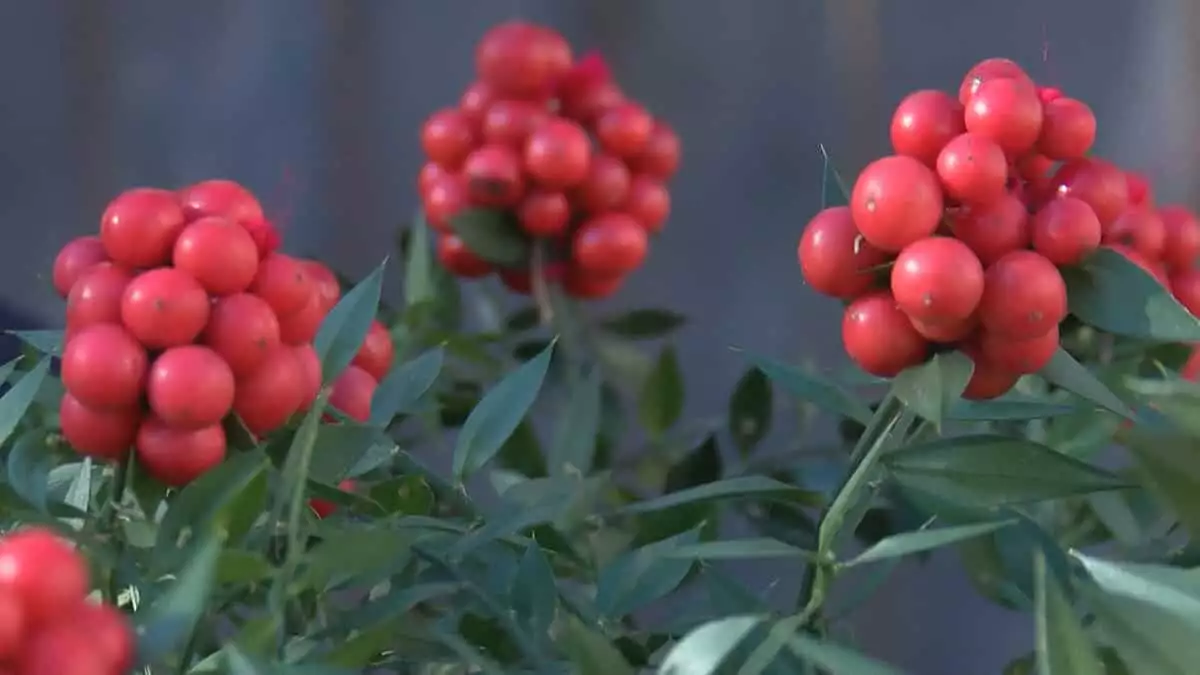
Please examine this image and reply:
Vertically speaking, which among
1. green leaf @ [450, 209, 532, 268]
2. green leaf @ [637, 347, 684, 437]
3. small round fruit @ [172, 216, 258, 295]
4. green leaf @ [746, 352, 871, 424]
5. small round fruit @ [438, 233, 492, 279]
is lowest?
green leaf @ [637, 347, 684, 437]

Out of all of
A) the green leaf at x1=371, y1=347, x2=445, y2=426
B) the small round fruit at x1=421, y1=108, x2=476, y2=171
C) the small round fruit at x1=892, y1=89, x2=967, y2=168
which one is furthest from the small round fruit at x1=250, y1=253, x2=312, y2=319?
the small round fruit at x1=421, y1=108, x2=476, y2=171

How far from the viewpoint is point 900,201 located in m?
0.36

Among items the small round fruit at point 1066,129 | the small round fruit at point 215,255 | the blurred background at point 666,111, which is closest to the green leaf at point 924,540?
the small round fruit at point 1066,129

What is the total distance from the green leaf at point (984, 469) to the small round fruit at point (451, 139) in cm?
40

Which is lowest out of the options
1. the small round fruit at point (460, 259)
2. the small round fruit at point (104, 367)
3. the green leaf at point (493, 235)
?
the small round fruit at point (460, 259)

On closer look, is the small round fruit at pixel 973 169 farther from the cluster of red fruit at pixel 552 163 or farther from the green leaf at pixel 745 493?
the cluster of red fruit at pixel 552 163

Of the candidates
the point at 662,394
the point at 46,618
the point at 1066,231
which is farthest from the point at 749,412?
the point at 46,618

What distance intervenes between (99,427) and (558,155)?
34cm

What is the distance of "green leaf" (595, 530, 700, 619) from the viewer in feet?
1.50

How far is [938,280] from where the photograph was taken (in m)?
0.35

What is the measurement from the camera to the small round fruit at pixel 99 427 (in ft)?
1.32

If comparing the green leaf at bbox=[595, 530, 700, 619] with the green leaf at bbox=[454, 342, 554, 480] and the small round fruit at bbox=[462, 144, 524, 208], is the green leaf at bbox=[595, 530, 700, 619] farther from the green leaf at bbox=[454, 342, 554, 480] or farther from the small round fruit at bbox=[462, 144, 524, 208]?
the small round fruit at bbox=[462, 144, 524, 208]

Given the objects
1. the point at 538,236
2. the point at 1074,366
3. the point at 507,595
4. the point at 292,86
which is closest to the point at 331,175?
the point at 292,86

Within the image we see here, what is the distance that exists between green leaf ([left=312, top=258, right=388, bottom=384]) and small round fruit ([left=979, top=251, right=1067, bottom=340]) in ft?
0.74
